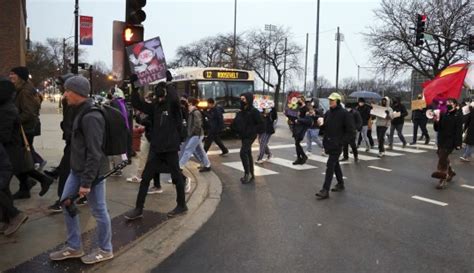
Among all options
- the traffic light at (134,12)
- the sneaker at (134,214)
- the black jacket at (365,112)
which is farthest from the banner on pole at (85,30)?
the sneaker at (134,214)

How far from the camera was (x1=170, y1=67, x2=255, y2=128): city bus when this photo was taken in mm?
19016

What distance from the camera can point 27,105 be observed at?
7.43m

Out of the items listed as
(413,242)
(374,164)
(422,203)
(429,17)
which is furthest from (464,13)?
(413,242)

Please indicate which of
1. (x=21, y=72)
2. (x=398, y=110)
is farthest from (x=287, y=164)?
(x=21, y=72)

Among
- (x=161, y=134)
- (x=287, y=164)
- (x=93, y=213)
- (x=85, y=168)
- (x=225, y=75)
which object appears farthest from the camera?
(x=225, y=75)

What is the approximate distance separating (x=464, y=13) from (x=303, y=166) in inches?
1156

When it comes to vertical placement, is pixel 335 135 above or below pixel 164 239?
above

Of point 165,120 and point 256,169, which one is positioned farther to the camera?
point 256,169

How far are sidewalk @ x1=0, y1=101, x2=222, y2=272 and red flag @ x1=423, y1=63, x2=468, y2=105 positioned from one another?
4.67 meters

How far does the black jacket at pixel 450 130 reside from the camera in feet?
31.1

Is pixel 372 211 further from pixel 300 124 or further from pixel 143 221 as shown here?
pixel 300 124

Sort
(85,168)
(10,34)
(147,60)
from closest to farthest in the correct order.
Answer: (85,168) → (147,60) → (10,34)

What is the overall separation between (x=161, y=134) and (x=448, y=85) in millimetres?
6070

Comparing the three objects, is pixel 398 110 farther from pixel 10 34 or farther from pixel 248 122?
pixel 10 34
